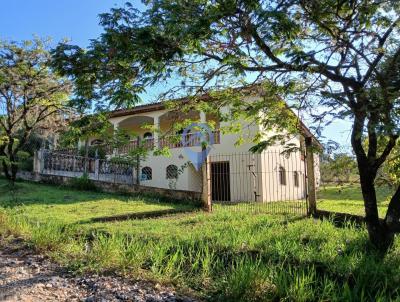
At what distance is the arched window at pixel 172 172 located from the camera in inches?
822

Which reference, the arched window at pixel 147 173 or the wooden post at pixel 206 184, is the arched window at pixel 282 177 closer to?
the arched window at pixel 147 173

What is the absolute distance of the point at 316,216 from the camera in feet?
36.3

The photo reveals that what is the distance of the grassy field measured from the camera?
4.38m

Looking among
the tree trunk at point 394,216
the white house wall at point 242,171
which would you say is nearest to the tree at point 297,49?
the tree trunk at point 394,216

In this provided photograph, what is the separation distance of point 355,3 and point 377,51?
91 cm

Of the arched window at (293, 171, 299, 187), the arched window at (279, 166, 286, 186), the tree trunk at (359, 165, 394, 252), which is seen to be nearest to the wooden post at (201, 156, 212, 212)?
the tree trunk at (359, 165, 394, 252)

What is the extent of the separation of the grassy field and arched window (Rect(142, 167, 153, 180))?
12.2 m

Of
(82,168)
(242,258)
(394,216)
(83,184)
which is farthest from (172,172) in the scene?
(242,258)

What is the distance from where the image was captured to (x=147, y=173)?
72.2 feet

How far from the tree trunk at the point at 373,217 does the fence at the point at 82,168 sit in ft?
50.4

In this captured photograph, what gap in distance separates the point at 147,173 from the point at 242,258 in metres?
16.9

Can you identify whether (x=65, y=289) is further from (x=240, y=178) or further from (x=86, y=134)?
(x=240, y=178)

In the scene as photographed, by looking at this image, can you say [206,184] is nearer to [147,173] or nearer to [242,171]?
[242,171]

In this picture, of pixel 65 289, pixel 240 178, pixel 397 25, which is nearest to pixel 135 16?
pixel 65 289
